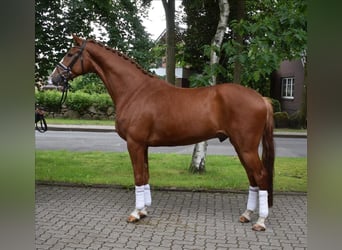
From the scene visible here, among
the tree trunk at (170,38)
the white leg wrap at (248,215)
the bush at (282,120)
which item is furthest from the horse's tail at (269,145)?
the bush at (282,120)

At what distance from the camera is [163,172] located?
25.4 feet

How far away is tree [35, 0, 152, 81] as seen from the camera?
20.8 feet

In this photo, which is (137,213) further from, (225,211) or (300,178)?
(300,178)

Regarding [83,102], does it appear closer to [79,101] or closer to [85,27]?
[79,101]

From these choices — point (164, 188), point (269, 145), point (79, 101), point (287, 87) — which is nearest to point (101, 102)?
point (79, 101)

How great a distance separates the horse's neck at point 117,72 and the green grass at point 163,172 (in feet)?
7.39

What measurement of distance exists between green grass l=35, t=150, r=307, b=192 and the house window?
15347 millimetres

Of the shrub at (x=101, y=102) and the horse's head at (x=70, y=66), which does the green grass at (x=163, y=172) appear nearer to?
the horse's head at (x=70, y=66)

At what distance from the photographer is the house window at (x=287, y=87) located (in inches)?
953

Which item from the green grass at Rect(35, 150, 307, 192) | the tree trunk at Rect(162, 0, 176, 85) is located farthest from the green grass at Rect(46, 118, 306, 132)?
the tree trunk at Rect(162, 0, 176, 85)

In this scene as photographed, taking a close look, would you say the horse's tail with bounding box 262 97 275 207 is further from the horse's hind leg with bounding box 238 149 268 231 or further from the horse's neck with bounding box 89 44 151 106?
the horse's neck with bounding box 89 44 151 106
